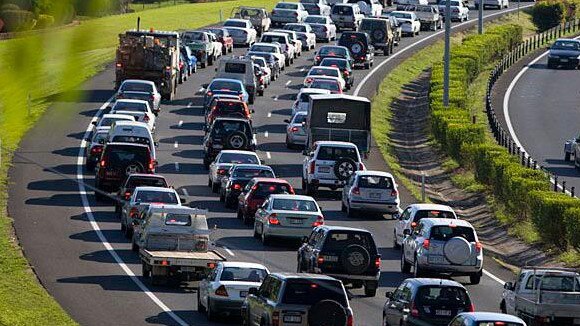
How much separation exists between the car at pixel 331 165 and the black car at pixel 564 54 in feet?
153

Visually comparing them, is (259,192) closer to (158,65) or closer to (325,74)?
(158,65)

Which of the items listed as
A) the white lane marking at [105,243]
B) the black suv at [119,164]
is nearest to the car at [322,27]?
the white lane marking at [105,243]

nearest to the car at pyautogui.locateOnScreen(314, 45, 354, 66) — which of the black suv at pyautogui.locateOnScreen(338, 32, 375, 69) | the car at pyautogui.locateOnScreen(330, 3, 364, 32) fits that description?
the black suv at pyautogui.locateOnScreen(338, 32, 375, 69)

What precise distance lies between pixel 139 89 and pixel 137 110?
3057 mm

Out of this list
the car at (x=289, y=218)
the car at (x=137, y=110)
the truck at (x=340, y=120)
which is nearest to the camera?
the car at (x=289, y=218)

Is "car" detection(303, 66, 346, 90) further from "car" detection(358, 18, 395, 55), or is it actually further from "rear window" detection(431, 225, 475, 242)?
"rear window" detection(431, 225, 475, 242)

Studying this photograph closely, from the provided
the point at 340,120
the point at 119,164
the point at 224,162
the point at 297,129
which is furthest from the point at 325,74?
the point at 119,164

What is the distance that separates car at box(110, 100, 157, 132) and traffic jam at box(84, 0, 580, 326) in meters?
0.06

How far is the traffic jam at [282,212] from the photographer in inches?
950

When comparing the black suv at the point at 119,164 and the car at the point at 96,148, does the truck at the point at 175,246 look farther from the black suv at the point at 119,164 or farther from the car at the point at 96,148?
the car at the point at 96,148

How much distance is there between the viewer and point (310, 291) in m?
22.8

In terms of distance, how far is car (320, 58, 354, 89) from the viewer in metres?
73.6

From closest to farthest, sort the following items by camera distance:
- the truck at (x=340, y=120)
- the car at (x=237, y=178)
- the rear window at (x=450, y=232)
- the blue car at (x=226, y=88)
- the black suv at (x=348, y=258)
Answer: the black suv at (x=348, y=258), the rear window at (x=450, y=232), the car at (x=237, y=178), the truck at (x=340, y=120), the blue car at (x=226, y=88)

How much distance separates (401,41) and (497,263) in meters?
61.4
